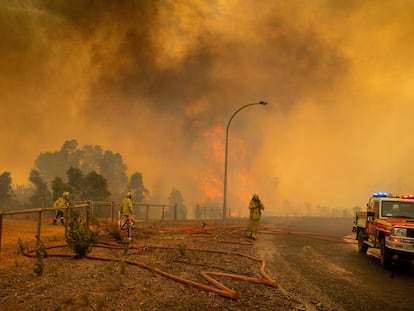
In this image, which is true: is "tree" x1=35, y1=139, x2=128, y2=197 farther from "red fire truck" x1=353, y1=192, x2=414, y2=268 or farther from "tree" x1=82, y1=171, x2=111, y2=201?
"red fire truck" x1=353, y1=192, x2=414, y2=268

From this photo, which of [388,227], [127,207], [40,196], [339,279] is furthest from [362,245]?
[40,196]

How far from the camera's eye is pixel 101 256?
30.2 ft

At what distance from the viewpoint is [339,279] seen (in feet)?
27.2

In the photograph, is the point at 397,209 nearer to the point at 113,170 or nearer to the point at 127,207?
the point at 127,207

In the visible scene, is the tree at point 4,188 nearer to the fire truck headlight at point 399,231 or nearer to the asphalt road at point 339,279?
the asphalt road at point 339,279

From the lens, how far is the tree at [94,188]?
41375mm

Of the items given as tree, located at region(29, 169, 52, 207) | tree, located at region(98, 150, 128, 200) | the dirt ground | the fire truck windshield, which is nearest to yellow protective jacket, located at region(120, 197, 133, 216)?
the dirt ground

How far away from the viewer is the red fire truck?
9344 millimetres

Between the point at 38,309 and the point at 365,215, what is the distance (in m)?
11.3

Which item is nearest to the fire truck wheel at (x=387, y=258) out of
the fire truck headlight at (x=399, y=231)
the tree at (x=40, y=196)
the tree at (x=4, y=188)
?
the fire truck headlight at (x=399, y=231)

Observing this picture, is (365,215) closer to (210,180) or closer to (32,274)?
(32,274)

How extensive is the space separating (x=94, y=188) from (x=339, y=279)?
37054mm

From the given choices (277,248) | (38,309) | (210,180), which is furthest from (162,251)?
(210,180)

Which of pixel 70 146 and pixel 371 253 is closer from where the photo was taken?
pixel 371 253
